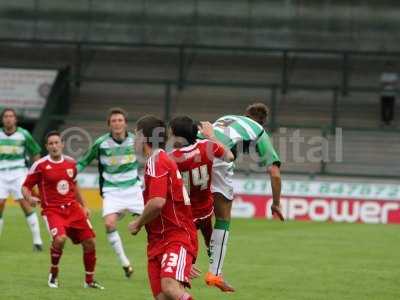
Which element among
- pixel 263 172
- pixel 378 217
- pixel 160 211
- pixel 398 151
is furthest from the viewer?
pixel 398 151

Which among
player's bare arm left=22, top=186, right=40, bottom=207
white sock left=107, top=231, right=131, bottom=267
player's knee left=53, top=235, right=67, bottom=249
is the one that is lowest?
white sock left=107, top=231, right=131, bottom=267

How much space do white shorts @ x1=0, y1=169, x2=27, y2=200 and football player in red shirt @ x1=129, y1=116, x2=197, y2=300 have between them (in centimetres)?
933

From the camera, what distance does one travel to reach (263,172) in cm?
2869

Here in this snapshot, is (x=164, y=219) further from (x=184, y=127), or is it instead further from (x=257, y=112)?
(x=257, y=112)

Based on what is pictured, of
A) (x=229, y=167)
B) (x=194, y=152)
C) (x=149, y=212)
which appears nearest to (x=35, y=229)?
(x=229, y=167)

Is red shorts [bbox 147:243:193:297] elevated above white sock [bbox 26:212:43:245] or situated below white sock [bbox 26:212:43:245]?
above

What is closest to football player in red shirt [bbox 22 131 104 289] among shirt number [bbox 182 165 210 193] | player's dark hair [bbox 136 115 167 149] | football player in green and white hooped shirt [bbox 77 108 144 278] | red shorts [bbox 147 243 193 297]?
football player in green and white hooped shirt [bbox 77 108 144 278]

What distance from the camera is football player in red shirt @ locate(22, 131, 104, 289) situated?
12656 millimetres

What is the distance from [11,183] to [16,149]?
552 millimetres

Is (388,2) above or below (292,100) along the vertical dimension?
above

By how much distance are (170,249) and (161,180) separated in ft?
1.85

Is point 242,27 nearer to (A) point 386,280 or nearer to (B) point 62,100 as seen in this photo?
(B) point 62,100

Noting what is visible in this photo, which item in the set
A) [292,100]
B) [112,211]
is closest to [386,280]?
[112,211]

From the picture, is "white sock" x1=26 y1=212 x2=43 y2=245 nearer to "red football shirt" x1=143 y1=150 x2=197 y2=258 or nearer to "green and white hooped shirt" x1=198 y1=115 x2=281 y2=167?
"green and white hooped shirt" x1=198 y1=115 x2=281 y2=167
